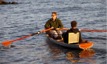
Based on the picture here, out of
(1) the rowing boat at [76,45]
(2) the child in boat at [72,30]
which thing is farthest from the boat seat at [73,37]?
(1) the rowing boat at [76,45]

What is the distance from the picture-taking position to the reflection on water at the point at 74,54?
16.2 meters

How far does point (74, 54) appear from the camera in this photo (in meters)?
17.5

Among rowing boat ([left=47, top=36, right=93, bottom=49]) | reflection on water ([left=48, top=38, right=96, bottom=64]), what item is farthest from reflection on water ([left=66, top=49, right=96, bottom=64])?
rowing boat ([left=47, top=36, right=93, bottom=49])

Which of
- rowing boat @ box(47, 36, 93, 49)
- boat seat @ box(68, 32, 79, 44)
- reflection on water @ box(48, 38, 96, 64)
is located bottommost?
reflection on water @ box(48, 38, 96, 64)

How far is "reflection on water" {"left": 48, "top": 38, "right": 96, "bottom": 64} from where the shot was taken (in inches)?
640

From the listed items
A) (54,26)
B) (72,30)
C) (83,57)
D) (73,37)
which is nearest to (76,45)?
(73,37)

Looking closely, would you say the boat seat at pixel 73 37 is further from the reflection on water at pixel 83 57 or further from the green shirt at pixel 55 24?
the green shirt at pixel 55 24

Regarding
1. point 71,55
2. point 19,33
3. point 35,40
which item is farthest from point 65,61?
point 19,33

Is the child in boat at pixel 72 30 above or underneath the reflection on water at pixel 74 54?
A: above

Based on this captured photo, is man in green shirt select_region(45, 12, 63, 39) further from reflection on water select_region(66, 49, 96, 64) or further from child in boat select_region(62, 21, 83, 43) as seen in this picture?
reflection on water select_region(66, 49, 96, 64)

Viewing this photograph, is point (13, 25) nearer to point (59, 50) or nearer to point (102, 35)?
point (102, 35)

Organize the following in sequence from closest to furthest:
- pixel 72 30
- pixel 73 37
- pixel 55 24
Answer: pixel 72 30 → pixel 73 37 → pixel 55 24

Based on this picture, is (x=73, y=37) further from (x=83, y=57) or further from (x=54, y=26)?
(x=54, y=26)

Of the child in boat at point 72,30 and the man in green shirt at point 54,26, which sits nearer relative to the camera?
the child in boat at point 72,30
